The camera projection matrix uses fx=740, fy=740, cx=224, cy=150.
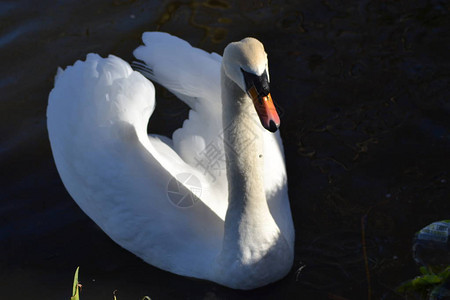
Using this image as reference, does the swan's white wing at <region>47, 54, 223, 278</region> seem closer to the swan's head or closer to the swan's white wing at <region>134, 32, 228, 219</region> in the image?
the swan's white wing at <region>134, 32, 228, 219</region>

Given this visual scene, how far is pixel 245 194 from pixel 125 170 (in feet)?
3.27

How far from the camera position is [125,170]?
17.8 feet

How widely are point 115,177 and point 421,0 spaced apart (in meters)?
4.07

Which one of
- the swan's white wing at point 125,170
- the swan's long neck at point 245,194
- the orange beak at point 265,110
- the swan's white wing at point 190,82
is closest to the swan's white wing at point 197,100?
the swan's white wing at point 190,82

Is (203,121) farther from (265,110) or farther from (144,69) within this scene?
(265,110)

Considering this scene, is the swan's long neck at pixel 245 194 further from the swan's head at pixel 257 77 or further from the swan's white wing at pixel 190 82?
the swan's white wing at pixel 190 82

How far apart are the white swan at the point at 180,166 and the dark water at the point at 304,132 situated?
0.93 ft

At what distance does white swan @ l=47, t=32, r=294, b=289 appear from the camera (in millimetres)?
4945

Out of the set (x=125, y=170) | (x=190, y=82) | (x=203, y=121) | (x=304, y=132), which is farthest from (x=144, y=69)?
(x=304, y=132)

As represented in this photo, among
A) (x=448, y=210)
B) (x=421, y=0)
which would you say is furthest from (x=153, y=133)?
(x=421, y=0)

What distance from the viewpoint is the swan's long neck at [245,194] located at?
4695mm

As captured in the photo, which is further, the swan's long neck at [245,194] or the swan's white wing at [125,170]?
the swan's white wing at [125,170]

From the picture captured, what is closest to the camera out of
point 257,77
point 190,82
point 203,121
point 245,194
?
point 257,77

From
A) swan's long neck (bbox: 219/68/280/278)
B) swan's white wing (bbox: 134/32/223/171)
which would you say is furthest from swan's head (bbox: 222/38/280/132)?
swan's white wing (bbox: 134/32/223/171)
